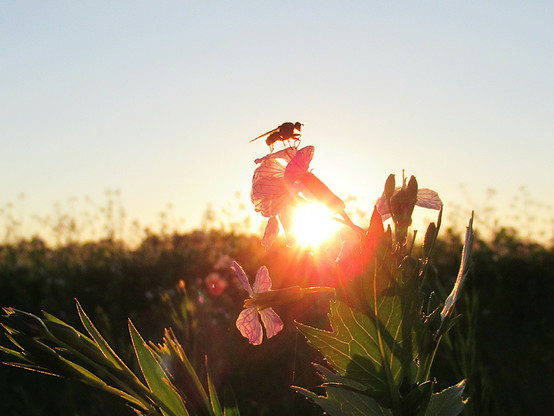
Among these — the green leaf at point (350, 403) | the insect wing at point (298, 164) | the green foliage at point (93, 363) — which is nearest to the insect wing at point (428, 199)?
the insect wing at point (298, 164)

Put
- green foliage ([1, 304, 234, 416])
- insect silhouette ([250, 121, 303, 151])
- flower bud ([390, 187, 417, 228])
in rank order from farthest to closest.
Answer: insect silhouette ([250, 121, 303, 151]) < flower bud ([390, 187, 417, 228]) < green foliage ([1, 304, 234, 416])

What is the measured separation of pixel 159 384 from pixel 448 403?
0.36 m

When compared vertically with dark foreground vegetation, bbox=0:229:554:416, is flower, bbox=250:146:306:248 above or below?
above

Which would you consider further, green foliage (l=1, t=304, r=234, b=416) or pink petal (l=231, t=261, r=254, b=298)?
pink petal (l=231, t=261, r=254, b=298)

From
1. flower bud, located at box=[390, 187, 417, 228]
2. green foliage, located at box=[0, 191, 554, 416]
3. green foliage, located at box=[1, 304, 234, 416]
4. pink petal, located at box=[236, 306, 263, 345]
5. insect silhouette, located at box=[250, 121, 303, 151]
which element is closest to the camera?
green foliage, located at box=[1, 304, 234, 416]

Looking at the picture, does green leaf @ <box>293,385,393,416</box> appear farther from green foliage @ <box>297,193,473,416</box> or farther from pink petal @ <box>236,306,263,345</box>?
pink petal @ <box>236,306,263,345</box>

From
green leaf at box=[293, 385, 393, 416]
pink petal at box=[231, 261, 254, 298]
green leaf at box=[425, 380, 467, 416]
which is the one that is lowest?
green leaf at box=[425, 380, 467, 416]

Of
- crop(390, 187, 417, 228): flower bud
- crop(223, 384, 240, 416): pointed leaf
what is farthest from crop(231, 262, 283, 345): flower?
crop(390, 187, 417, 228): flower bud

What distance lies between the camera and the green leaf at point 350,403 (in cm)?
59

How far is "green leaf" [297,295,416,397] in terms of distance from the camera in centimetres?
58

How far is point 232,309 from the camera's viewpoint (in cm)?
469

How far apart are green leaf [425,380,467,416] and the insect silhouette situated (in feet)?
1.58

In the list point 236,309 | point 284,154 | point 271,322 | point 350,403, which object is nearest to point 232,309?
point 236,309

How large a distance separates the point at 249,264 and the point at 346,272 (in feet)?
16.9
